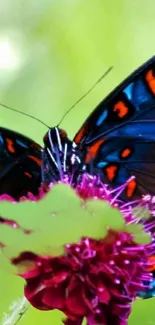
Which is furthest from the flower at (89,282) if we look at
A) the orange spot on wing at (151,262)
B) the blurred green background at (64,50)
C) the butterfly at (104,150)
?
the blurred green background at (64,50)

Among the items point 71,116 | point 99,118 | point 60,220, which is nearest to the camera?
point 60,220

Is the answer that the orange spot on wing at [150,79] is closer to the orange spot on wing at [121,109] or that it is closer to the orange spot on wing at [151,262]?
the orange spot on wing at [121,109]

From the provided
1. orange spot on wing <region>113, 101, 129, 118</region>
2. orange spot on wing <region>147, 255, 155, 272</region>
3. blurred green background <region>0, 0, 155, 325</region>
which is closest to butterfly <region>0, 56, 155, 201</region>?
orange spot on wing <region>113, 101, 129, 118</region>

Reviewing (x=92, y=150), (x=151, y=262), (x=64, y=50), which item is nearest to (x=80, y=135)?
(x=92, y=150)

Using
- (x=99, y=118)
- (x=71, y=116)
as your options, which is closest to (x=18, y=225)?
(x=99, y=118)

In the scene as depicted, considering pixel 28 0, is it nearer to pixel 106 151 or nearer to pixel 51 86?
pixel 51 86

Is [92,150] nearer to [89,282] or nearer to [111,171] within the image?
[111,171]
